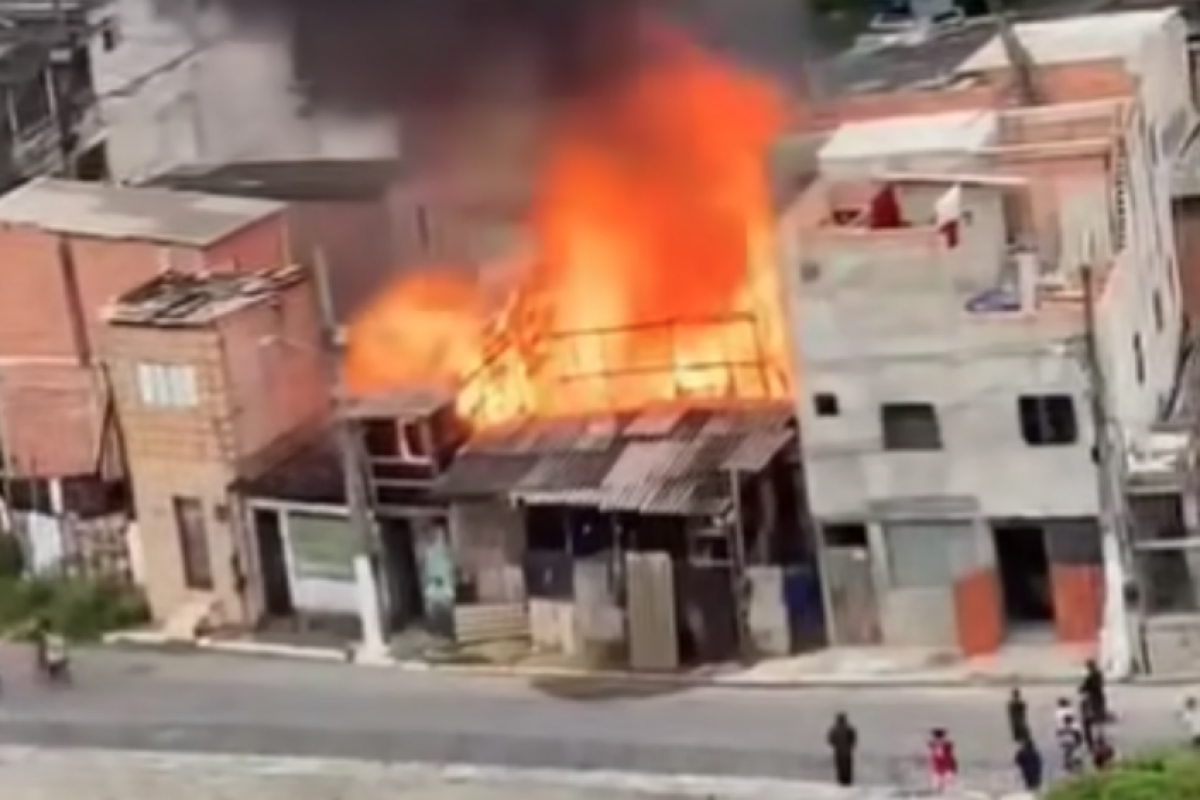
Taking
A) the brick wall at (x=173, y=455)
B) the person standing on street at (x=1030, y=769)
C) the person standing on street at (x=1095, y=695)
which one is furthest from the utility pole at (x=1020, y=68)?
the person standing on street at (x=1030, y=769)

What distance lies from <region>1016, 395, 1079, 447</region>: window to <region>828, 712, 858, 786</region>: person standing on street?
13.2 ft

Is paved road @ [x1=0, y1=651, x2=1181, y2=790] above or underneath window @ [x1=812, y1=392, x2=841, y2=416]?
underneath

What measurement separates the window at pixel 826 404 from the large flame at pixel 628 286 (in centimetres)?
147

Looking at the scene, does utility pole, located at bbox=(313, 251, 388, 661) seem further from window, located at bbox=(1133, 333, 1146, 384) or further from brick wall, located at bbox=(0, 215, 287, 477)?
window, located at bbox=(1133, 333, 1146, 384)

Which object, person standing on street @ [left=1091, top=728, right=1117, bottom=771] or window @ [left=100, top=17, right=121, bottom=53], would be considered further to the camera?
window @ [left=100, top=17, right=121, bottom=53]

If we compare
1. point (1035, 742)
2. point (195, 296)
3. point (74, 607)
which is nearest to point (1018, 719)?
point (1035, 742)

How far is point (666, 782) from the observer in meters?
33.7

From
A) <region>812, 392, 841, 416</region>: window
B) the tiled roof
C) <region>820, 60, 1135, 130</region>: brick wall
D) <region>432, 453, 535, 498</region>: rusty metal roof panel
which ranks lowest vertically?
<region>432, 453, 535, 498</region>: rusty metal roof panel

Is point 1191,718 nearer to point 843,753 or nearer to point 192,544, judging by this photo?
point 843,753

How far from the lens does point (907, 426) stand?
36.4m

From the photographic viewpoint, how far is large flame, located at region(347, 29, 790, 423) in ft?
129

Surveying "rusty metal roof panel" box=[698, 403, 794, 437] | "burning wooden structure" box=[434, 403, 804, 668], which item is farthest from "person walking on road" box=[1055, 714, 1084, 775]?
"rusty metal roof panel" box=[698, 403, 794, 437]

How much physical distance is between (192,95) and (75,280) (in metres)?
8.15

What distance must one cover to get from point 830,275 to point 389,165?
11436mm
